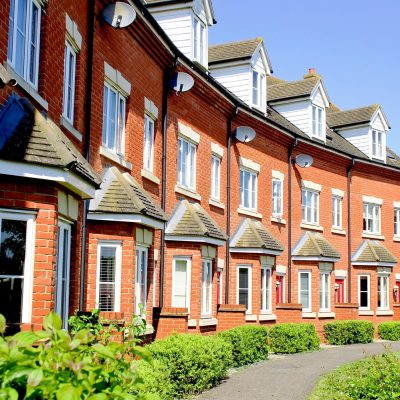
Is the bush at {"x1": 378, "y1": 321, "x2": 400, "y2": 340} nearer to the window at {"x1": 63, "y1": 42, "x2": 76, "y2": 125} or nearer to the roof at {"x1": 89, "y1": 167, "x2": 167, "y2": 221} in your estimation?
the roof at {"x1": 89, "y1": 167, "x2": 167, "y2": 221}

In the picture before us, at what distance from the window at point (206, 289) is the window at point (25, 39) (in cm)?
942

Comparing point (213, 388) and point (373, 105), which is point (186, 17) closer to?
point (213, 388)

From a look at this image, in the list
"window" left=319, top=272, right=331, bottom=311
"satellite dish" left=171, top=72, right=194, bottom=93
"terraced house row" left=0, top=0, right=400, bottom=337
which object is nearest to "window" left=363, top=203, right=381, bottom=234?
"terraced house row" left=0, top=0, right=400, bottom=337

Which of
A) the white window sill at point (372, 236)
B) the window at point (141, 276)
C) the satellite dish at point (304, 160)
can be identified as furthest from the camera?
the white window sill at point (372, 236)

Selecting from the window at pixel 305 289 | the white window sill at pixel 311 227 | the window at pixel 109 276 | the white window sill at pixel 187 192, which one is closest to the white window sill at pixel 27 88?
the window at pixel 109 276

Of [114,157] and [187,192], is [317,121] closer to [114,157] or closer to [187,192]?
[187,192]

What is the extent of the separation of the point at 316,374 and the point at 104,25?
8900 mm

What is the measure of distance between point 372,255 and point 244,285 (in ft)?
33.3

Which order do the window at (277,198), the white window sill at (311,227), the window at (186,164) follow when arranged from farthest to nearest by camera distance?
the white window sill at (311,227) → the window at (277,198) → the window at (186,164)

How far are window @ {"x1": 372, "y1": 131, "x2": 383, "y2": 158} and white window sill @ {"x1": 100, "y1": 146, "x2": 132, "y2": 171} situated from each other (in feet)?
69.0

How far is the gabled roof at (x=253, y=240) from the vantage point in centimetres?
2255

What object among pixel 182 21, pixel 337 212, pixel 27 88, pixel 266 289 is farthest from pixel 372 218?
pixel 27 88

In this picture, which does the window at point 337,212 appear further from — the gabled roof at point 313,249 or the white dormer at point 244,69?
the white dormer at point 244,69

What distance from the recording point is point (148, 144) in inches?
671
